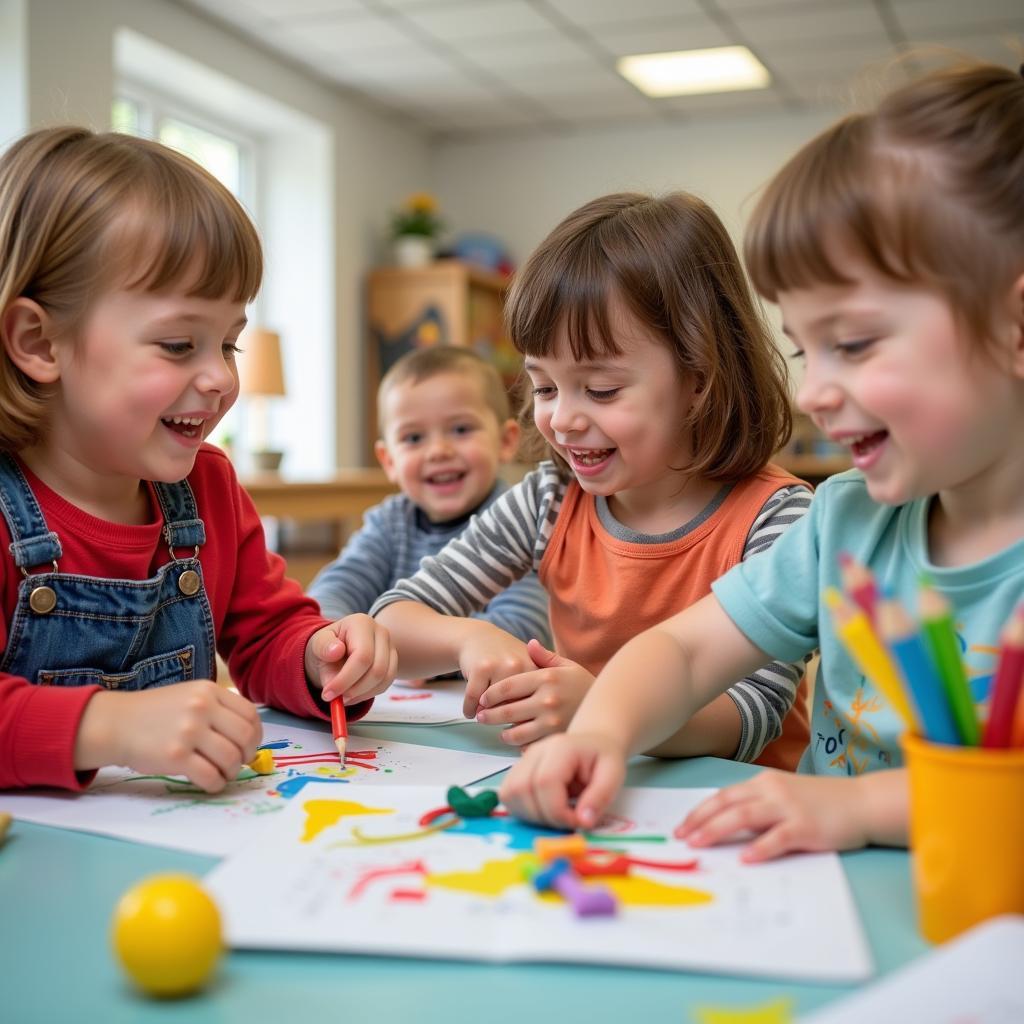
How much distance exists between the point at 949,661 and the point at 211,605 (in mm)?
711

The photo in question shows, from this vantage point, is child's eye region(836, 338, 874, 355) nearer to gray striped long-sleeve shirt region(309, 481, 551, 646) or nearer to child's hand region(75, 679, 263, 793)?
child's hand region(75, 679, 263, 793)

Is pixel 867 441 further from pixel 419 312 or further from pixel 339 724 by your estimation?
pixel 419 312

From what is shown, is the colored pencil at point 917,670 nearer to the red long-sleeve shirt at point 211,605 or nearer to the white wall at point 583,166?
the red long-sleeve shirt at point 211,605

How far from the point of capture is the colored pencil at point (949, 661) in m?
0.46

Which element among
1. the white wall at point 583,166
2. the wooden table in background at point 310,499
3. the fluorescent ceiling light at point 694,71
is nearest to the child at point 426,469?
the wooden table in background at point 310,499

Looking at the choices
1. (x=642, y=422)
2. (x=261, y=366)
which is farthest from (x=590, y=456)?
(x=261, y=366)

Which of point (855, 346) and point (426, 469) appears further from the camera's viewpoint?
point (426, 469)

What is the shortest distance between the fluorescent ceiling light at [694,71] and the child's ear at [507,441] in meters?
3.49

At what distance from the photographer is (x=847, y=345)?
2.22ft

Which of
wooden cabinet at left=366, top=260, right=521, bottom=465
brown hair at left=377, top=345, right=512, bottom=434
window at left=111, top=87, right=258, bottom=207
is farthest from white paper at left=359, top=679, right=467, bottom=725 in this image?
wooden cabinet at left=366, top=260, right=521, bottom=465

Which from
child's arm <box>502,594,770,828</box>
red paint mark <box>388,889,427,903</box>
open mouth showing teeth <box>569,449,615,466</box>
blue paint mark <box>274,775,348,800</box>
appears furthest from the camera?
open mouth showing teeth <box>569,449,615,466</box>

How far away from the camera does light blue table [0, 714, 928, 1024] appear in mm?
440

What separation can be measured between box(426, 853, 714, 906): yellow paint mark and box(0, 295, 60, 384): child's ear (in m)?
0.55

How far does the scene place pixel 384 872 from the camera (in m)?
0.57
